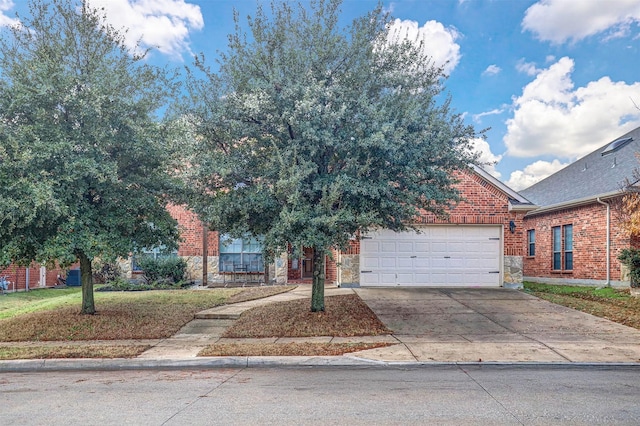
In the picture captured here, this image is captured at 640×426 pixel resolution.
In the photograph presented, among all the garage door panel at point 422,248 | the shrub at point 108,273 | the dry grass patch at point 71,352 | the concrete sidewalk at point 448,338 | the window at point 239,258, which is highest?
the garage door panel at point 422,248

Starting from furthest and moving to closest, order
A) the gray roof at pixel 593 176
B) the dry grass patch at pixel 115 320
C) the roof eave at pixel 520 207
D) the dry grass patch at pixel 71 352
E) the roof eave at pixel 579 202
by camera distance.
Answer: the gray roof at pixel 593 176
the roof eave at pixel 579 202
the roof eave at pixel 520 207
the dry grass patch at pixel 115 320
the dry grass patch at pixel 71 352

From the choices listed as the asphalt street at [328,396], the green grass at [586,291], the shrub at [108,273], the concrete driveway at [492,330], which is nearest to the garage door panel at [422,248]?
the concrete driveway at [492,330]

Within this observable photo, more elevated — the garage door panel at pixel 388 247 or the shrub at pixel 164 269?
the garage door panel at pixel 388 247

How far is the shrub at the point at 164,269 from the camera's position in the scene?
17625mm

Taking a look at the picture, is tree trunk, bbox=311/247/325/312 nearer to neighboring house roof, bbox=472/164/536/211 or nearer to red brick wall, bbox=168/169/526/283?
red brick wall, bbox=168/169/526/283

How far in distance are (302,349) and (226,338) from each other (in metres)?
2.03

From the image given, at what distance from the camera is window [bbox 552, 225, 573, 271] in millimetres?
18641

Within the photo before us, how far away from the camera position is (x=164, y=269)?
17.6 m

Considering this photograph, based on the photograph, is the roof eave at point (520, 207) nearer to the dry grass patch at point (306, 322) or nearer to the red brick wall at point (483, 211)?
the red brick wall at point (483, 211)

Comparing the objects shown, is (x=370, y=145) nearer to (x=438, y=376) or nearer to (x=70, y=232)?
(x=438, y=376)

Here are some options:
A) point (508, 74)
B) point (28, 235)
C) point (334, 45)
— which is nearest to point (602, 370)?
point (334, 45)

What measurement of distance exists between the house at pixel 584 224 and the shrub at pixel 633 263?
2.32 feet

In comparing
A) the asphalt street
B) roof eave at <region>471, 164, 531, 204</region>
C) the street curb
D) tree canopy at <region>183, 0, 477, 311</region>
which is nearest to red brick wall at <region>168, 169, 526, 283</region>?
roof eave at <region>471, 164, 531, 204</region>

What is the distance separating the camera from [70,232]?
9.33m
